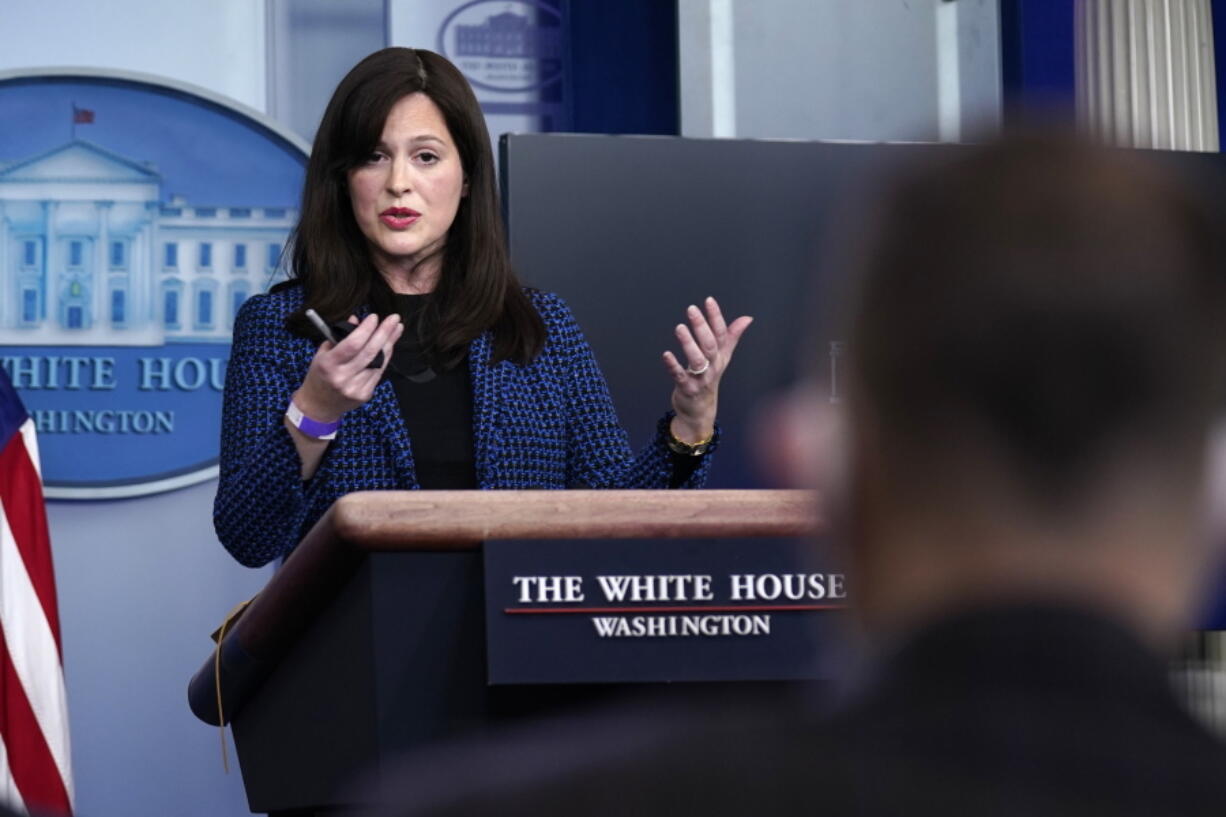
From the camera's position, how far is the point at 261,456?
1821 millimetres

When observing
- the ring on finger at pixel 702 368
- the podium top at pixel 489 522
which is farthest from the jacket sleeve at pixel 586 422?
the podium top at pixel 489 522

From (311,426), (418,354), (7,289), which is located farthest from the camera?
(7,289)

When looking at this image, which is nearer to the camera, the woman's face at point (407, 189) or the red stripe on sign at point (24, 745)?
the woman's face at point (407, 189)

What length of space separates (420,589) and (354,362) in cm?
36

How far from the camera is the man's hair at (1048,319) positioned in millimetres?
540

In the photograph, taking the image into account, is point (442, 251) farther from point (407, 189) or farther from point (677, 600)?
point (677, 600)

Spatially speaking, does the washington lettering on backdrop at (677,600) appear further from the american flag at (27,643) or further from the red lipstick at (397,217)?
the american flag at (27,643)

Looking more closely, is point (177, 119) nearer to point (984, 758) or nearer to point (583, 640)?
point (583, 640)

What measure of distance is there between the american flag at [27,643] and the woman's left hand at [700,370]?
190 cm

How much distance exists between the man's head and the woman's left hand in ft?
4.23

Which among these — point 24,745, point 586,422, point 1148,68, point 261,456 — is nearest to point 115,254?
point 24,745

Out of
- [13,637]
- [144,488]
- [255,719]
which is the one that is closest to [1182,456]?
[255,719]

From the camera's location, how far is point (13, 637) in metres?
3.34

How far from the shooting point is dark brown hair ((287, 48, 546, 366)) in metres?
2.20
